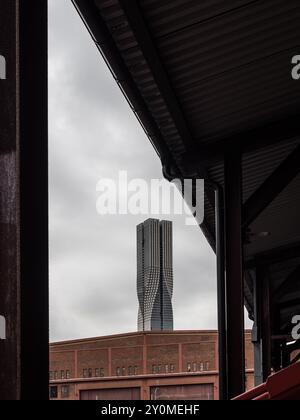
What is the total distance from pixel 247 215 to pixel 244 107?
4.97ft

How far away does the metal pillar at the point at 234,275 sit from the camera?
7.23 m

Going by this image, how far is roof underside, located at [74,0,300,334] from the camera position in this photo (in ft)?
15.3

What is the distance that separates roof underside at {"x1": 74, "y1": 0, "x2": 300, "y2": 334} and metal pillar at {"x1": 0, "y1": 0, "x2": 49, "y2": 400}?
1.63 meters

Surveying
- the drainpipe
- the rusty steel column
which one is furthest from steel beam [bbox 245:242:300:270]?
the rusty steel column

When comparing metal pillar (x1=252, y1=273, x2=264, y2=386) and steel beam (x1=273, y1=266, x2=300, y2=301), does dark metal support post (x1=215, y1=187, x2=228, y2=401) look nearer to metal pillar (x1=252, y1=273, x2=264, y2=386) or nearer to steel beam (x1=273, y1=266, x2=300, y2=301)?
metal pillar (x1=252, y1=273, x2=264, y2=386)

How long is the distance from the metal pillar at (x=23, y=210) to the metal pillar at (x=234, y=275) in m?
4.77

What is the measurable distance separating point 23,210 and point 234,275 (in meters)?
5.25

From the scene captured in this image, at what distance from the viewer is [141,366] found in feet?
90.8

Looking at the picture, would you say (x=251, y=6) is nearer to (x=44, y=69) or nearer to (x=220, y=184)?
(x=44, y=69)

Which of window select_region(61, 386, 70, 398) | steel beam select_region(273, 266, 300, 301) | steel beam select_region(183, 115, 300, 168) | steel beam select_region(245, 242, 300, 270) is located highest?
steel beam select_region(183, 115, 300, 168)

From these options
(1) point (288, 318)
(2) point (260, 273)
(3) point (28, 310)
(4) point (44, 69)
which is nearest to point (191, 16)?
(4) point (44, 69)

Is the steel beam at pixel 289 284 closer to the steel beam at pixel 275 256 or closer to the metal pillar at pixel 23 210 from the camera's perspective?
the steel beam at pixel 275 256

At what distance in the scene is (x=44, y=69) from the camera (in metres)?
2.70

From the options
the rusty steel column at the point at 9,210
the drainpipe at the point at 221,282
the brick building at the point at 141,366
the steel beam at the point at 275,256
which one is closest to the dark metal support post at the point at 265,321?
the steel beam at the point at 275,256
